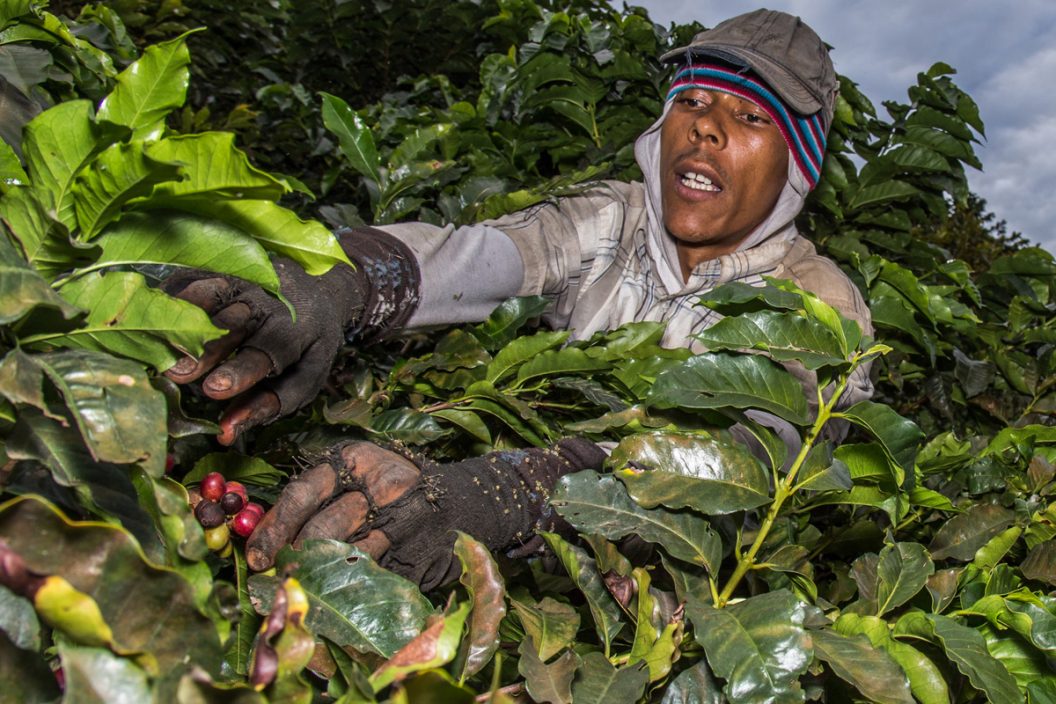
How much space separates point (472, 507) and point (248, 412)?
1.01 ft

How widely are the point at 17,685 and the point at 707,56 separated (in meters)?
1.96

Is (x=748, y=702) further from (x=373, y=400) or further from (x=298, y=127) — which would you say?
(x=298, y=127)

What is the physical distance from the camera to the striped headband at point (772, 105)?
2.02 metres

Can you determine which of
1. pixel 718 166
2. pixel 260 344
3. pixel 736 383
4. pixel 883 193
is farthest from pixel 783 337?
pixel 883 193

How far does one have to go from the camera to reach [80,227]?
2.24 ft

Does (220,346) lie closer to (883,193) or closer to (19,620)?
(19,620)

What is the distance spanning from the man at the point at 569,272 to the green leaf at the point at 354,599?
0.17m

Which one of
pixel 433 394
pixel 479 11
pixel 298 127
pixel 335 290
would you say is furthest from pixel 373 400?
pixel 479 11

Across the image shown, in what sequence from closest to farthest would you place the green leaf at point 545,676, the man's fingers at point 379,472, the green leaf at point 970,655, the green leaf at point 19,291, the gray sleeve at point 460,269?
1. the green leaf at point 19,291
2. the green leaf at point 545,676
3. the green leaf at point 970,655
4. the man's fingers at point 379,472
5. the gray sleeve at point 460,269

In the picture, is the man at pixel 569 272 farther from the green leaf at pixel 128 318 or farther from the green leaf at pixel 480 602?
the green leaf at pixel 128 318

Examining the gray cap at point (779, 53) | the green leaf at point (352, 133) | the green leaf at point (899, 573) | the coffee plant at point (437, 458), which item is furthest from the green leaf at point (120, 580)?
the gray cap at point (779, 53)

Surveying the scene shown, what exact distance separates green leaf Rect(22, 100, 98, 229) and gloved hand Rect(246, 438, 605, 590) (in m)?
0.39

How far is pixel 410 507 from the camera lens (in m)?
0.99

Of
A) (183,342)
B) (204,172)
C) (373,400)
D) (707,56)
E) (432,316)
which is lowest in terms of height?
(373,400)
